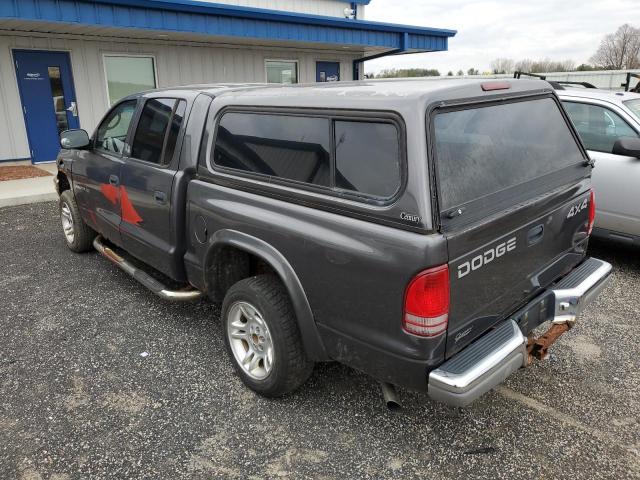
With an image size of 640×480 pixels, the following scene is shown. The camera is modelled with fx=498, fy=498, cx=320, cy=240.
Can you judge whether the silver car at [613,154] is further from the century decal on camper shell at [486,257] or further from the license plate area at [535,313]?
the century decal on camper shell at [486,257]

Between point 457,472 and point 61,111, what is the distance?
1093cm

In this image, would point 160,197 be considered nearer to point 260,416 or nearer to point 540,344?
point 260,416

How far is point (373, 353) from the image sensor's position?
7.79 ft

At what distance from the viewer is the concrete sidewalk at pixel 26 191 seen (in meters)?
8.00

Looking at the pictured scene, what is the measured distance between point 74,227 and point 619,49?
5075cm

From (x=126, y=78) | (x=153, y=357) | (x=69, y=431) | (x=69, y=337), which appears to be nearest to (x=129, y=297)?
(x=69, y=337)

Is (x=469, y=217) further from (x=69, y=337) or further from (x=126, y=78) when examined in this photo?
(x=126, y=78)

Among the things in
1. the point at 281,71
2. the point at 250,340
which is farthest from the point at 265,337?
the point at 281,71

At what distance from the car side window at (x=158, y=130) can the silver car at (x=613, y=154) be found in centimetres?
397

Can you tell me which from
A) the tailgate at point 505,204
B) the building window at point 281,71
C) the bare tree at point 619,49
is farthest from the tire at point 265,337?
the bare tree at point 619,49

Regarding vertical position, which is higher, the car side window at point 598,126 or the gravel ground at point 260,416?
the car side window at point 598,126

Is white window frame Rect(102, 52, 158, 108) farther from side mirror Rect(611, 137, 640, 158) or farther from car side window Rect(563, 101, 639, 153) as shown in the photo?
side mirror Rect(611, 137, 640, 158)

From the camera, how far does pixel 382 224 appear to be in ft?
7.39

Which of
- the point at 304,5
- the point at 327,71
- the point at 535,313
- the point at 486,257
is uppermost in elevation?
the point at 304,5
